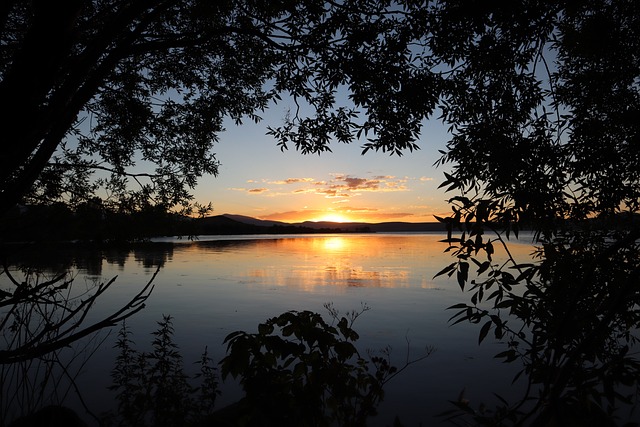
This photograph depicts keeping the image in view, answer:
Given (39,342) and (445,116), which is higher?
(445,116)

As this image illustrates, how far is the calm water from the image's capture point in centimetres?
880

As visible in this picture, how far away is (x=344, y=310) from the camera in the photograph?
1609 centimetres

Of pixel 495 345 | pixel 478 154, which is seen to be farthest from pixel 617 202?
pixel 495 345

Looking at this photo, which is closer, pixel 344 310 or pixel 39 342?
pixel 39 342

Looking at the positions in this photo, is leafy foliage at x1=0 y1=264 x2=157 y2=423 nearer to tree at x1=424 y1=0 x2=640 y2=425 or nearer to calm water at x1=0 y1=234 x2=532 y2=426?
calm water at x1=0 y1=234 x2=532 y2=426

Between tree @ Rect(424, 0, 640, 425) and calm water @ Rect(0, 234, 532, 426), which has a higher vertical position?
tree @ Rect(424, 0, 640, 425)

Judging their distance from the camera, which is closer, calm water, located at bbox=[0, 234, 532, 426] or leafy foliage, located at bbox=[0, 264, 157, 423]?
leafy foliage, located at bbox=[0, 264, 157, 423]

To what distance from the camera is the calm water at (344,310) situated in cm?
880

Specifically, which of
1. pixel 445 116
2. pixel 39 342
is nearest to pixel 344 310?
pixel 445 116

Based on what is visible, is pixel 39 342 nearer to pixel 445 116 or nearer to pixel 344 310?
pixel 445 116

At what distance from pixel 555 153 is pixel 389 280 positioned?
19694mm

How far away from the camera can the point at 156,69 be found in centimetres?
1016

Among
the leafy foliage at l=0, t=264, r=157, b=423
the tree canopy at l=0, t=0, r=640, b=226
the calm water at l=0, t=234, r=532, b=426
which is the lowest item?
the calm water at l=0, t=234, r=532, b=426

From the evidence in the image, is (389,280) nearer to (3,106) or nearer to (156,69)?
(156,69)
